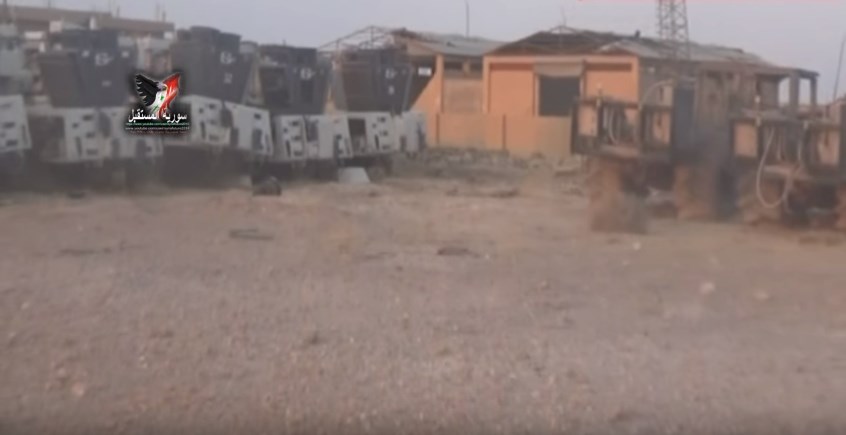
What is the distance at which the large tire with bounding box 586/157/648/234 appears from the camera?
58.0 feet

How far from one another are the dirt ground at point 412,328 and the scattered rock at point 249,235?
31 millimetres

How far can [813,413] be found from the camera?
25.7 feet

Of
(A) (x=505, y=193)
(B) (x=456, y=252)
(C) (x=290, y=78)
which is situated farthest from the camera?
(C) (x=290, y=78)

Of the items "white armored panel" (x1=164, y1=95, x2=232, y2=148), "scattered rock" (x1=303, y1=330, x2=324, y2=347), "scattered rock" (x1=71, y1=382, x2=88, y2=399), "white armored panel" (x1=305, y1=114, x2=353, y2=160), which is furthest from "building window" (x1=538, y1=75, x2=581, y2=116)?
"scattered rock" (x1=71, y1=382, x2=88, y2=399)

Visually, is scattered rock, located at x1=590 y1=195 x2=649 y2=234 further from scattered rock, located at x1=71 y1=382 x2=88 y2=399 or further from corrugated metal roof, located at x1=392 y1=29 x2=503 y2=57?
corrugated metal roof, located at x1=392 y1=29 x2=503 y2=57

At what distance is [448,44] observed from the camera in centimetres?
4594

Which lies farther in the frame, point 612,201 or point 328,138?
point 328,138

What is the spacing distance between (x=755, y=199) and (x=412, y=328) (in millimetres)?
8856

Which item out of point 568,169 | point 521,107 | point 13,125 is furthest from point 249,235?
point 521,107

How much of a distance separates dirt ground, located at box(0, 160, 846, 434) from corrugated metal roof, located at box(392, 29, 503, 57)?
26.0 metres

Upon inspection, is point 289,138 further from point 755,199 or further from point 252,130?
point 755,199

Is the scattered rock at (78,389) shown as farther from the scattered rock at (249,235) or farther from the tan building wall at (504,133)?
the tan building wall at (504,133)

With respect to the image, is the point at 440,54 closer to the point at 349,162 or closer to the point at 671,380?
the point at 349,162

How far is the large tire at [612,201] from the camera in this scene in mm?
17688
